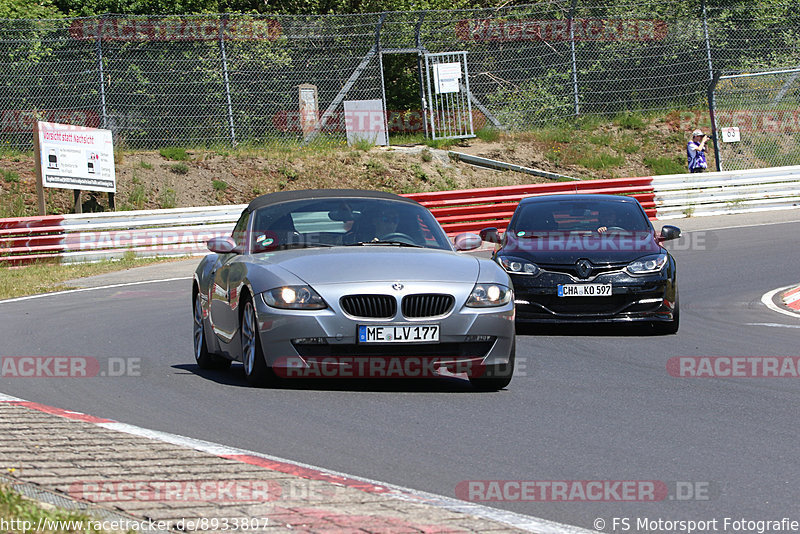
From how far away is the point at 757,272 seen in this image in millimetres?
17531

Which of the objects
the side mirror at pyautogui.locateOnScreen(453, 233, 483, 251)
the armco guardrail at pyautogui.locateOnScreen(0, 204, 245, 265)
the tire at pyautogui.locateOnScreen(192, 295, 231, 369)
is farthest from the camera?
the armco guardrail at pyautogui.locateOnScreen(0, 204, 245, 265)

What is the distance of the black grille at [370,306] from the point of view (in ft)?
26.5

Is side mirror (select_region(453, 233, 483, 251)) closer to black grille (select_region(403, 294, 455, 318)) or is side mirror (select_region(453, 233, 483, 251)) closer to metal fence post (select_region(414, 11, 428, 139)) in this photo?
black grille (select_region(403, 294, 455, 318))

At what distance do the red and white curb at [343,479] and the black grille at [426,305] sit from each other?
6.68ft

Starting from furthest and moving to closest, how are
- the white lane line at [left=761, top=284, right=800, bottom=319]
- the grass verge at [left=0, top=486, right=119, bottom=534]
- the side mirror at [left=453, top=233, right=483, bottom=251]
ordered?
the white lane line at [left=761, top=284, right=800, bottom=319] < the side mirror at [left=453, top=233, right=483, bottom=251] < the grass verge at [left=0, top=486, right=119, bottom=534]

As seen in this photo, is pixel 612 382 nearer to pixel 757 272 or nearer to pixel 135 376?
pixel 135 376

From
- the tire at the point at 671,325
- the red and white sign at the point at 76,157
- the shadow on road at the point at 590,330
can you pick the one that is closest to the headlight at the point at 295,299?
the shadow on road at the point at 590,330

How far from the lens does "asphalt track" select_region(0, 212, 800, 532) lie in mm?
5805

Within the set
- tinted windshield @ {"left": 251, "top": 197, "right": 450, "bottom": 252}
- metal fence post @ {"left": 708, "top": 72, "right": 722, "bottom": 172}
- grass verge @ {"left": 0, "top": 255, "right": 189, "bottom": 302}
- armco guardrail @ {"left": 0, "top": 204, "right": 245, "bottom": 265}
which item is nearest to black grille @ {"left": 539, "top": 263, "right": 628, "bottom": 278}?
tinted windshield @ {"left": 251, "top": 197, "right": 450, "bottom": 252}

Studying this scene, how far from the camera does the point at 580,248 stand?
12.3m

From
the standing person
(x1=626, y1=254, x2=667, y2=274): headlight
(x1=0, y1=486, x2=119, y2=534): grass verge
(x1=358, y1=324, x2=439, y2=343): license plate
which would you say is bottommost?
(x1=0, y1=486, x2=119, y2=534): grass verge

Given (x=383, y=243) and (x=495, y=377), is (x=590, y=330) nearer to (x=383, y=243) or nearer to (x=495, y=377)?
(x=383, y=243)

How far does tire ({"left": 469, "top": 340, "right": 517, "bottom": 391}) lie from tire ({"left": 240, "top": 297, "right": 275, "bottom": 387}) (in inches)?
56.9

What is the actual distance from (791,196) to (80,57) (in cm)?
1539
